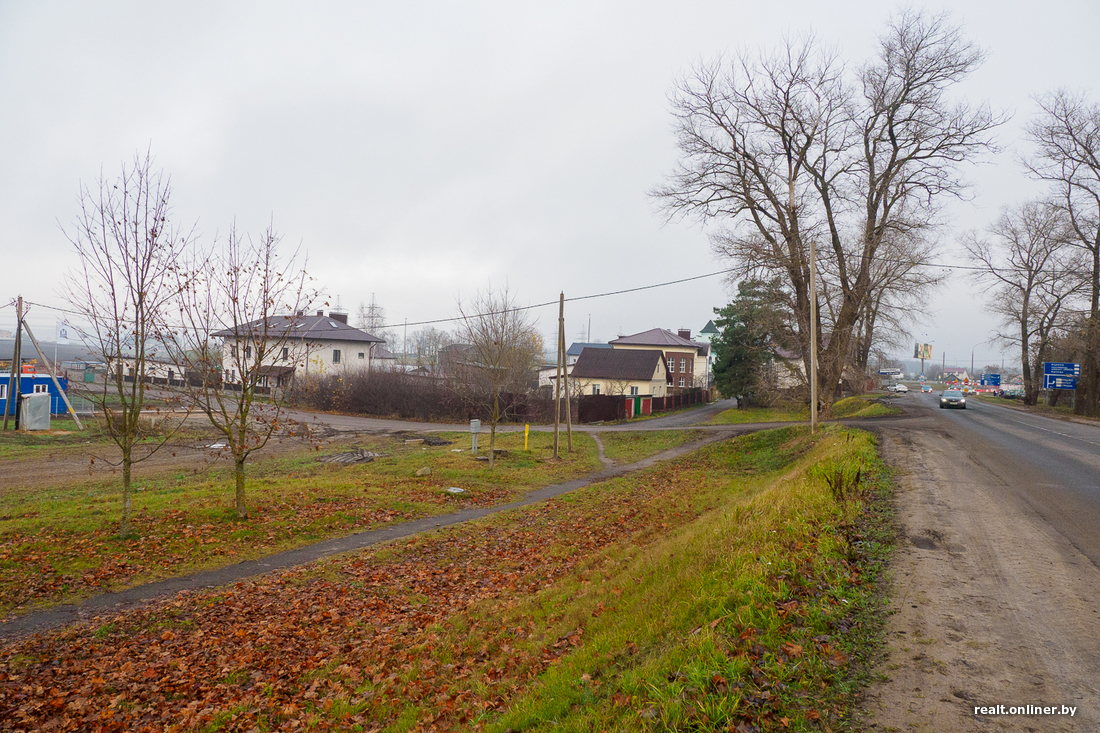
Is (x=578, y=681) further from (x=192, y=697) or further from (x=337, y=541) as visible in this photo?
(x=337, y=541)

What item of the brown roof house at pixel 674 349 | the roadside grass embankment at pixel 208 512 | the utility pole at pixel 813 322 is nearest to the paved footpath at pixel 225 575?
the roadside grass embankment at pixel 208 512

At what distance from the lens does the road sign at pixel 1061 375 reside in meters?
37.5

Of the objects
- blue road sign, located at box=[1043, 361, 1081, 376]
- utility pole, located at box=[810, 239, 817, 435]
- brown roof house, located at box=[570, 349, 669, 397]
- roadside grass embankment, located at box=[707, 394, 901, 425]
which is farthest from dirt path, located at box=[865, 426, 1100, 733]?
brown roof house, located at box=[570, 349, 669, 397]

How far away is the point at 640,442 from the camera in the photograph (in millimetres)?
28688

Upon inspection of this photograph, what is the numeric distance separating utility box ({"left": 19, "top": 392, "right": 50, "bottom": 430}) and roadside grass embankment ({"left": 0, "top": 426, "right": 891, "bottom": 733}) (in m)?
26.3

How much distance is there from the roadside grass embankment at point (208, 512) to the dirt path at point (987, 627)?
32.0 ft

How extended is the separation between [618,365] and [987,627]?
54993 millimetres

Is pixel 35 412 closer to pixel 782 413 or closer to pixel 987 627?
pixel 987 627

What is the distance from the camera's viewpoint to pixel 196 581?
910 cm

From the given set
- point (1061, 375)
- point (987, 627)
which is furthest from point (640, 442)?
point (1061, 375)

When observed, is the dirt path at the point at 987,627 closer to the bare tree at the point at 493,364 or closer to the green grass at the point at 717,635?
the green grass at the point at 717,635

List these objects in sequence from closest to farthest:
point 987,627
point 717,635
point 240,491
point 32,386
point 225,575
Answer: point 717,635 < point 987,627 < point 225,575 < point 240,491 < point 32,386

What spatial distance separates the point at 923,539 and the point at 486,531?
7891mm

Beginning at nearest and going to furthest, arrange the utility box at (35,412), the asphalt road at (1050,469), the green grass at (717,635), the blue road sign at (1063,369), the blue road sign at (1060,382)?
the green grass at (717,635) → the asphalt road at (1050,469) → the utility box at (35,412) → the blue road sign at (1063,369) → the blue road sign at (1060,382)
